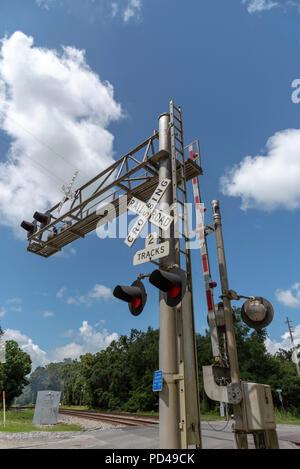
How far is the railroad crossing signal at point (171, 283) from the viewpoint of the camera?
401cm

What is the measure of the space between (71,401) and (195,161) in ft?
243

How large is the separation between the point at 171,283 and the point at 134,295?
0.82 meters

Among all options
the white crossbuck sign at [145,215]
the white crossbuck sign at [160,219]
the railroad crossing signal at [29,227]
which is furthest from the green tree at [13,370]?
the white crossbuck sign at [160,219]

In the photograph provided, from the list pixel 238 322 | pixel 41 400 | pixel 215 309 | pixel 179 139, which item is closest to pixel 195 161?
pixel 179 139

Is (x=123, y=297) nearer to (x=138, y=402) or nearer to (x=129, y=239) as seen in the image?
(x=129, y=239)

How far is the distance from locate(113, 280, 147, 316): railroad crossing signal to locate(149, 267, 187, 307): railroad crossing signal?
66cm

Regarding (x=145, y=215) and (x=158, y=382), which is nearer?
(x=158, y=382)

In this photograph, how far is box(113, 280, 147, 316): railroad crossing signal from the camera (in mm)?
4691

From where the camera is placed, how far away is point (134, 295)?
474 centimetres

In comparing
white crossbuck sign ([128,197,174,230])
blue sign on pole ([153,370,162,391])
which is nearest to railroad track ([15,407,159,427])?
blue sign on pole ([153,370,162,391])

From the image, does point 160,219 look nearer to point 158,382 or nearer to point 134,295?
point 134,295

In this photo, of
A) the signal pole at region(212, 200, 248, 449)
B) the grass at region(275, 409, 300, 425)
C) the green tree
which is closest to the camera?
the signal pole at region(212, 200, 248, 449)

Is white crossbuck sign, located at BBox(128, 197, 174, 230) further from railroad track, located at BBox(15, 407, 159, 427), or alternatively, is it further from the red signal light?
railroad track, located at BBox(15, 407, 159, 427)

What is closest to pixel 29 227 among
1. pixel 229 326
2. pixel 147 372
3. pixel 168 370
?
pixel 168 370
